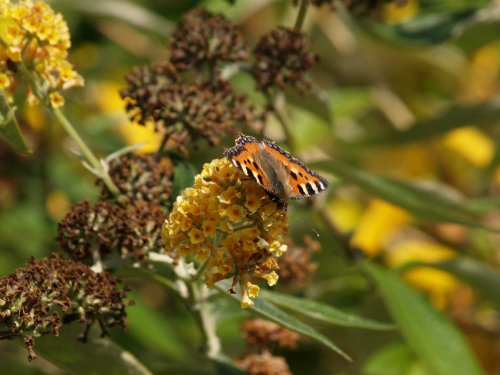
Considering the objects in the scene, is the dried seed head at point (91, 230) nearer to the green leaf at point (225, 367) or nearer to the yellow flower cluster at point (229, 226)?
the yellow flower cluster at point (229, 226)

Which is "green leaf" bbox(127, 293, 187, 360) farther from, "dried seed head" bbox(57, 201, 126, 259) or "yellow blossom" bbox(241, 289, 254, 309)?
"yellow blossom" bbox(241, 289, 254, 309)

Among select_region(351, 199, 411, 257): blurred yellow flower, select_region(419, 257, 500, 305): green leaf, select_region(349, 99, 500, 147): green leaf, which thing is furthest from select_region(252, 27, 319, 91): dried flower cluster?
select_region(351, 199, 411, 257): blurred yellow flower

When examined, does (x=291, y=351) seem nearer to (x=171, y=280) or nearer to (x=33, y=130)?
(x=171, y=280)

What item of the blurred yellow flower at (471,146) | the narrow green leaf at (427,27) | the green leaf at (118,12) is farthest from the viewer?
the blurred yellow flower at (471,146)

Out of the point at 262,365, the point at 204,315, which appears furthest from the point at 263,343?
the point at 204,315

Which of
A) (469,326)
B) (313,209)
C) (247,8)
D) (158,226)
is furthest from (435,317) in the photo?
(247,8)

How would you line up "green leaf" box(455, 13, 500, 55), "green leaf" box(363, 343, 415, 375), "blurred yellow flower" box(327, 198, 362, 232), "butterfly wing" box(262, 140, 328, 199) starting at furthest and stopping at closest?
"blurred yellow flower" box(327, 198, 362, 232), "green leaf" box(455, 13, 500, 55), "green leaf" box(363, 343, 415, 375), "butterfly wing" box(262, 140, 328, 199)

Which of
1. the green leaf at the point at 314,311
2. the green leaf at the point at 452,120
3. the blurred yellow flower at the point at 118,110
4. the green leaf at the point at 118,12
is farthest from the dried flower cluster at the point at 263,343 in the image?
the blurred yellow flower at the point at 118,110

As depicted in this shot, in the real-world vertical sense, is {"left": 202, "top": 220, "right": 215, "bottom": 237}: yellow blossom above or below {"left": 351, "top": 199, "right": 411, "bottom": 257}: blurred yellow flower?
below
